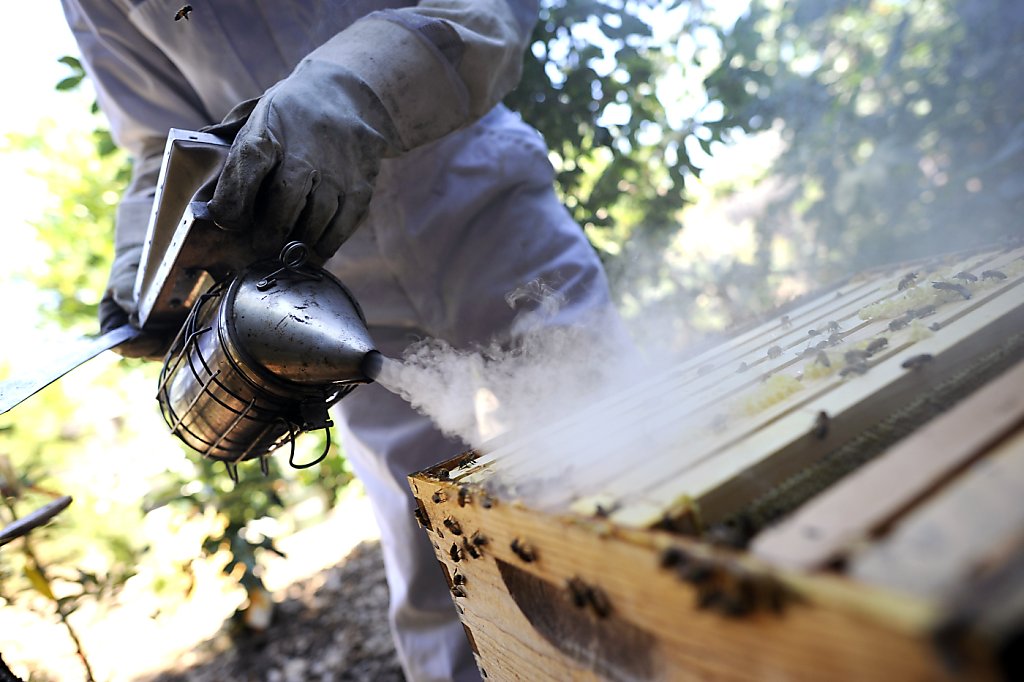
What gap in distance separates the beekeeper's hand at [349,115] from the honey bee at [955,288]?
137 centimetres

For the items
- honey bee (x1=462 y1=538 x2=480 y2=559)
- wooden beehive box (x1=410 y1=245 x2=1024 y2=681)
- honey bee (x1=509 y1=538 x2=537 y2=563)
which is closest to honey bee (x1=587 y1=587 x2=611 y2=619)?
wooden beehive box (x1=410 y1=245 x2=1024 y2=681)

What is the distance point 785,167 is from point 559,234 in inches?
123

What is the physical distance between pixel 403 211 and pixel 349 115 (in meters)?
0.59

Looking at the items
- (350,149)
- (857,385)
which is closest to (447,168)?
(350,149)

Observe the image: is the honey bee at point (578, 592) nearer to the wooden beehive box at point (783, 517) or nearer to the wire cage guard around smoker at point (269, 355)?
the wooden beehive box at point (783, 517)

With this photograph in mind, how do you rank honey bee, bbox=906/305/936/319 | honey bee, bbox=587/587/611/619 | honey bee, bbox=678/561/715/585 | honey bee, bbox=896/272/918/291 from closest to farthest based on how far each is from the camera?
1. honey bee, bbox=678/561/715/585
2. honey bee, bbox=587/587/611/619
3. honey bee, bbox=906/305/936/319
4. honey bee, bbox=896/272/918/291

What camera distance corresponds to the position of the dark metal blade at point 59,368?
1680 mm

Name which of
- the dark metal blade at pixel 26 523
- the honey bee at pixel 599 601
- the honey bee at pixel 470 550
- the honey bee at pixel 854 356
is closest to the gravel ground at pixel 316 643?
the dark metal blade at pixel 26 523

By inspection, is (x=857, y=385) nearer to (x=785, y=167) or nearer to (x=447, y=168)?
(x=447, y=168)

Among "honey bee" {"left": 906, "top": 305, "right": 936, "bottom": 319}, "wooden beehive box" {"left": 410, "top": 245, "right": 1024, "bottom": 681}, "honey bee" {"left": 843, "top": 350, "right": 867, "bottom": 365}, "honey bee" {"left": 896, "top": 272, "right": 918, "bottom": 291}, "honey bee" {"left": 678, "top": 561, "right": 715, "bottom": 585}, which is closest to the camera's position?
"wooden beehive box" {"left": 410, "top": 245, "right": 1024, "bottom": 681}

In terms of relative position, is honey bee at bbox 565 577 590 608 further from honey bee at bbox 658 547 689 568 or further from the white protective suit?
the white protective suit

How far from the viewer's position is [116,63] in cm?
237

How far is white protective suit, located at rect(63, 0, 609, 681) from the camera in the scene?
7.13 feet

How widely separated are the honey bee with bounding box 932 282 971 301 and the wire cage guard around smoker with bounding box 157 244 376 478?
134 centimetres
